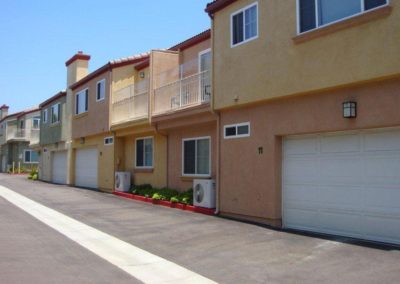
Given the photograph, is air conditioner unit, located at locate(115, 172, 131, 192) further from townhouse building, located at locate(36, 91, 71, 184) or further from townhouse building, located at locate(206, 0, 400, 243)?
townhouse building, located at locate(36, 91, 71, 184)

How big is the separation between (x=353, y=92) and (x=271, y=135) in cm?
276

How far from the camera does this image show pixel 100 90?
24922 mm

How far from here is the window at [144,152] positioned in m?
21.0

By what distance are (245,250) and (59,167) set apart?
2562cm

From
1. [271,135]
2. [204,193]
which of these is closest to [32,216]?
[204,193]

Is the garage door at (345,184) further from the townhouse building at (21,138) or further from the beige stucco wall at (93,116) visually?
the townhouse building at (21,138)

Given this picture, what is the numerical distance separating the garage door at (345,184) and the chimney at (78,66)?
20.4 metres

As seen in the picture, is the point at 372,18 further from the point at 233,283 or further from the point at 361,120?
the point at 233,283

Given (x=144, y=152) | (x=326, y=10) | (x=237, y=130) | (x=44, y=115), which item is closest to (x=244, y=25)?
(x=237, y=130)

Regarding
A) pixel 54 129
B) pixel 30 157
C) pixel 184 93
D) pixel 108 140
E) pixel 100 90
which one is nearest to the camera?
pixel 184 93

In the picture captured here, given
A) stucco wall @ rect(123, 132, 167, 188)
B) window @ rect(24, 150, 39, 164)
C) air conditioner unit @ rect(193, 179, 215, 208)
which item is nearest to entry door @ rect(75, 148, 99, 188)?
stucco wall @ rect(123, 132, 167, 188)

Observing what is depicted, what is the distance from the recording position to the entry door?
86.3 feet

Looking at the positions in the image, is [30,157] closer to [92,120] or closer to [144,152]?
[92,120]

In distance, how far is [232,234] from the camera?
1140cm
